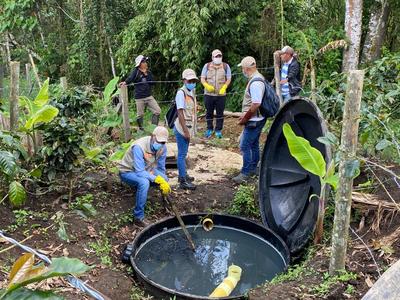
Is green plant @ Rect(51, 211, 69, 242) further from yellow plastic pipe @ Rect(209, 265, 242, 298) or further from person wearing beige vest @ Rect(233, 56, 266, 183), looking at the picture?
person wearing beige vest @ Rect(233, 56, 266, 183)

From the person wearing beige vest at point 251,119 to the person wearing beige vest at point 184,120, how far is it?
0.75 meters

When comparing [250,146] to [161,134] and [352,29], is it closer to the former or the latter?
[161,134]

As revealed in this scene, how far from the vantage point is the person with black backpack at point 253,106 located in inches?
258

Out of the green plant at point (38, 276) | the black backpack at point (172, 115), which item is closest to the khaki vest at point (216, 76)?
the black backpack at point (172, 115)

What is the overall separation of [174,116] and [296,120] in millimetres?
1798

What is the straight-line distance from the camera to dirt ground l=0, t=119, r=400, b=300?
4.26m

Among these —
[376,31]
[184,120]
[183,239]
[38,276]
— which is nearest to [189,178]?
[184,120]

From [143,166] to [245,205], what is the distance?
5.34 ft

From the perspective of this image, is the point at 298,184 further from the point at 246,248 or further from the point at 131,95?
the point at 131,95

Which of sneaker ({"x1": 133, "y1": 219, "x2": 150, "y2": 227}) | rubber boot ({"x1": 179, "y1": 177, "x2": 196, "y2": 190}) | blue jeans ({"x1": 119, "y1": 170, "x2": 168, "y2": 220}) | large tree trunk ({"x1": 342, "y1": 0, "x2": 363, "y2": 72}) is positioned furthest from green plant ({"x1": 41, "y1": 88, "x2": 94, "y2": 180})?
large tree trunk ({"x1": 342, "y1": 0, "x2": 363, "y2": 72})

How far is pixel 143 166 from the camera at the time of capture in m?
5.94

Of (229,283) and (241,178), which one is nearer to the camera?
(229,283)

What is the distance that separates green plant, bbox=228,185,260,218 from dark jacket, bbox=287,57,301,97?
2411 mm

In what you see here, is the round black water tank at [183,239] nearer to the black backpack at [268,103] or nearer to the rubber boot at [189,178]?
the rubber boot at [189,178]
